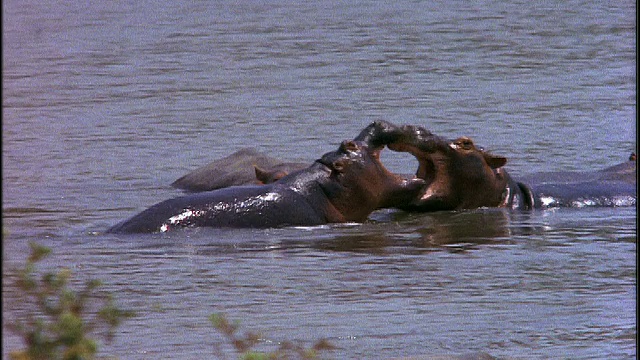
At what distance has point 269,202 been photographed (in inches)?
283

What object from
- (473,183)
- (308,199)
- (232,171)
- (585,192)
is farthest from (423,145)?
(232,171)

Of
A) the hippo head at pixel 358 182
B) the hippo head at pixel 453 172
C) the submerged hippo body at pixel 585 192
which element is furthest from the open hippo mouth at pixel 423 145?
the submerged hippo body at pixel 585 192

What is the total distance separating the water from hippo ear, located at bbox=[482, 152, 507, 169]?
274 mm

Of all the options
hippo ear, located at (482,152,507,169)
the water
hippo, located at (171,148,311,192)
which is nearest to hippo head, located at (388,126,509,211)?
hippo ear, located at (482,152,507,169)

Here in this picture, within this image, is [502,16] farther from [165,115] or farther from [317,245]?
[317,245]

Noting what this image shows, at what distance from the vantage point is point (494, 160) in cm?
775

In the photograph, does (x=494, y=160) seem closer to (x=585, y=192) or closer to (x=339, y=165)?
(x=585, y=192)

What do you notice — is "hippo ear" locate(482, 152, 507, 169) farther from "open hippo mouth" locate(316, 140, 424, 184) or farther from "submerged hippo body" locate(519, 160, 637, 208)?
"open hippo mouth" locate(316, 140, 424, 184)

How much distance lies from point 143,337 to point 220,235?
228 cm

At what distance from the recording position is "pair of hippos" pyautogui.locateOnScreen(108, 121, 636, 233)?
715cm

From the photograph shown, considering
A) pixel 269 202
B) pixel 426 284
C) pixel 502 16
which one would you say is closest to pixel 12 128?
pixel 269 202

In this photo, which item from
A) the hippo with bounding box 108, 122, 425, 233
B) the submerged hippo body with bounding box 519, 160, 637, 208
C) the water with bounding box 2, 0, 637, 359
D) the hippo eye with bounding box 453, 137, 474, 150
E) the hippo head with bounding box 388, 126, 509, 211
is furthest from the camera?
the submerged hippo body with bounding box 519, 160, 637, 208

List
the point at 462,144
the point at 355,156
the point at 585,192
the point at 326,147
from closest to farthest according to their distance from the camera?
the point at 355,156 < the point at 462,144 < the point at 585,192 < the point at 326,147

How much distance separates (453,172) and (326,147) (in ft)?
9.38
